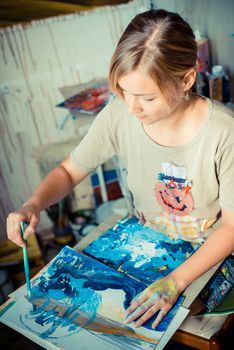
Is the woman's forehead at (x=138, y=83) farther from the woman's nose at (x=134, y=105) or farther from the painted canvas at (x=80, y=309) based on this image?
the painted canvas at (x=80, y=309)

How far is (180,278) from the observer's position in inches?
36.3

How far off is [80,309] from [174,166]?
446mm

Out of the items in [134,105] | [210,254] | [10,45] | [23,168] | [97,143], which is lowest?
[23,168]

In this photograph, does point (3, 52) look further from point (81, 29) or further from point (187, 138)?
A: point (187, 138)

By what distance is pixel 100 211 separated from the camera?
212 cm

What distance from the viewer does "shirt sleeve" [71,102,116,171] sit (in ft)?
3.67

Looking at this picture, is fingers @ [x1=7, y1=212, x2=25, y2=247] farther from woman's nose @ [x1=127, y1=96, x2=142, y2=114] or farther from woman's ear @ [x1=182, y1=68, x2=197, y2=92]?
woman's ear @ [x1=182, y1=68, x2=197, y2=92]

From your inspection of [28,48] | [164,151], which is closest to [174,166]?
[164,151]

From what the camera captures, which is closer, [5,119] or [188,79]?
[188,79]

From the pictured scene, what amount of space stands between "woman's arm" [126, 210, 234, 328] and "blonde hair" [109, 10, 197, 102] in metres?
0.38

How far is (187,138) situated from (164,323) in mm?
468

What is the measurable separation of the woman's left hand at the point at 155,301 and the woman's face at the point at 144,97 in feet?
1.34

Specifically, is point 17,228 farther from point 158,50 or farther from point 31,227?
point 158,50

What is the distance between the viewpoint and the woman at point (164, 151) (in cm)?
87
